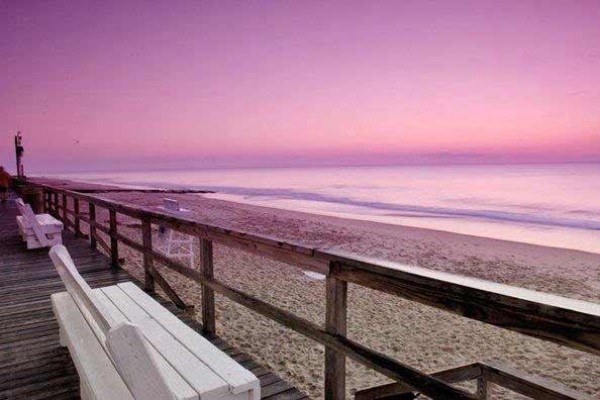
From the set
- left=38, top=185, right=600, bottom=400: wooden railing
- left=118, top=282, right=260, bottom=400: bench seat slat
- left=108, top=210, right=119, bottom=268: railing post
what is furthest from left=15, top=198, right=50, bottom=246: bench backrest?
left=118, top=282, right=260, bottom=400: bench seat slat

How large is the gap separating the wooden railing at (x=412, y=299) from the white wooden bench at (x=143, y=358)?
25.4 inches

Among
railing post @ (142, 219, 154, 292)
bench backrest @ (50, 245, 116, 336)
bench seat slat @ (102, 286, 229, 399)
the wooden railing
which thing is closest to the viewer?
the wooden railing

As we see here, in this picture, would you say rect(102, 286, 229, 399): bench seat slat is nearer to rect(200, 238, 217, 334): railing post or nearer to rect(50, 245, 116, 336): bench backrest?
rect(50, 245, 116, 336): bench backrest

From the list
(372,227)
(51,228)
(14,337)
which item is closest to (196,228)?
(14,337)

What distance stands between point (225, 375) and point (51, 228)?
7854mm

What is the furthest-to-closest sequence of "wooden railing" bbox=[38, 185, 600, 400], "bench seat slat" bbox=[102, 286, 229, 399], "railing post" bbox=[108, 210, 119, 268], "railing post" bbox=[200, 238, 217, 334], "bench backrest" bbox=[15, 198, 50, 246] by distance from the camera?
"bench backrest" bbox=[15, 198, 50, 246] → "railing post" bbox=[108, 210, 119, 268] → "railing post" bbox=[200, 238, 217, 334] → "bench seat slat" bbox=[102, 286, 229, 399] → "wooden railing" bbox=[38, 185, 600, 400]

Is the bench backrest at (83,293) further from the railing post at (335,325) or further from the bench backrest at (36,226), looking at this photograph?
the bench backrest at (36,226)

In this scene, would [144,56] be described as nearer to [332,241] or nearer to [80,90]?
[80,90]

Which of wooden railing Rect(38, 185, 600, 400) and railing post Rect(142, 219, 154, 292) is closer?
wooden railing Rect(38, 185, 600, 400)

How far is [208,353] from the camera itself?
2051 mm

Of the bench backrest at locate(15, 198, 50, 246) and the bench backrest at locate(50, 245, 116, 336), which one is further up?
the bench backrest at locate(50, 245, 116, 336)

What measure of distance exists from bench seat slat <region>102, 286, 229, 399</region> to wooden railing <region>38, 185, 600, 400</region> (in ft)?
2.41

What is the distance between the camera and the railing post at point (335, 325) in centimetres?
231

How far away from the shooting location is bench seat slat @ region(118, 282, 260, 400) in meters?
1.72
